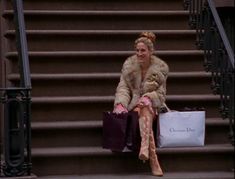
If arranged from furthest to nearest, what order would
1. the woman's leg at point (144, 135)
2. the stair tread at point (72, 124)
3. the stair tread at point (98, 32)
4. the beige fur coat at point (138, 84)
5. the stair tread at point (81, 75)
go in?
the stair tread at point (98, 32)
the stair tread at point (81, 75)
the stair tread at point (72, 124)
the beige fur coat at point (138, 84)
the woman's leg at point (144, 135)

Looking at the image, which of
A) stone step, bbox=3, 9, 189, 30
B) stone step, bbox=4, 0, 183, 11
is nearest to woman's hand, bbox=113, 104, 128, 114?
stone step, bbox=3, 9, 189, 30

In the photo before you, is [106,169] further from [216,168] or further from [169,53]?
[169,53]

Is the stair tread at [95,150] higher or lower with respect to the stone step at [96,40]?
lower

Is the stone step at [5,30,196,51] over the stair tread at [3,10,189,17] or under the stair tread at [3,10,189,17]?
under

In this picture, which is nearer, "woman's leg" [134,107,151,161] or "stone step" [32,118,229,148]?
"woman's leg" [134,107,151,161]

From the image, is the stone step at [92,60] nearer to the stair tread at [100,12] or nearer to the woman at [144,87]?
→ the stair tread at [100,12]

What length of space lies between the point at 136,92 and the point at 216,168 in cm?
111

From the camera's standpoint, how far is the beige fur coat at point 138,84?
657cm

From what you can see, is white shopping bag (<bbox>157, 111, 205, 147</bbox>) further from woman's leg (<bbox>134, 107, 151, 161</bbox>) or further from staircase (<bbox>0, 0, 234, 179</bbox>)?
woman's leg (<bbox>134, 107, 151, 161</bbox>)

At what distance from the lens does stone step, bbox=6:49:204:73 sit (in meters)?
7.56

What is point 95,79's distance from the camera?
734 centimetres

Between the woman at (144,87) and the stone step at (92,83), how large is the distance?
0.60 metres

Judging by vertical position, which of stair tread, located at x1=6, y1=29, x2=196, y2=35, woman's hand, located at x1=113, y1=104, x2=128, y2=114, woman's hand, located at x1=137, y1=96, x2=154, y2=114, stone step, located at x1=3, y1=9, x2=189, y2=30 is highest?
stone step, located at x1=3, y1=9, x2=189, y2=30

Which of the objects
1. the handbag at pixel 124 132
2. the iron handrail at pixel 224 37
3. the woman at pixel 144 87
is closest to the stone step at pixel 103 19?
the iron handrail at pixel 224 37
